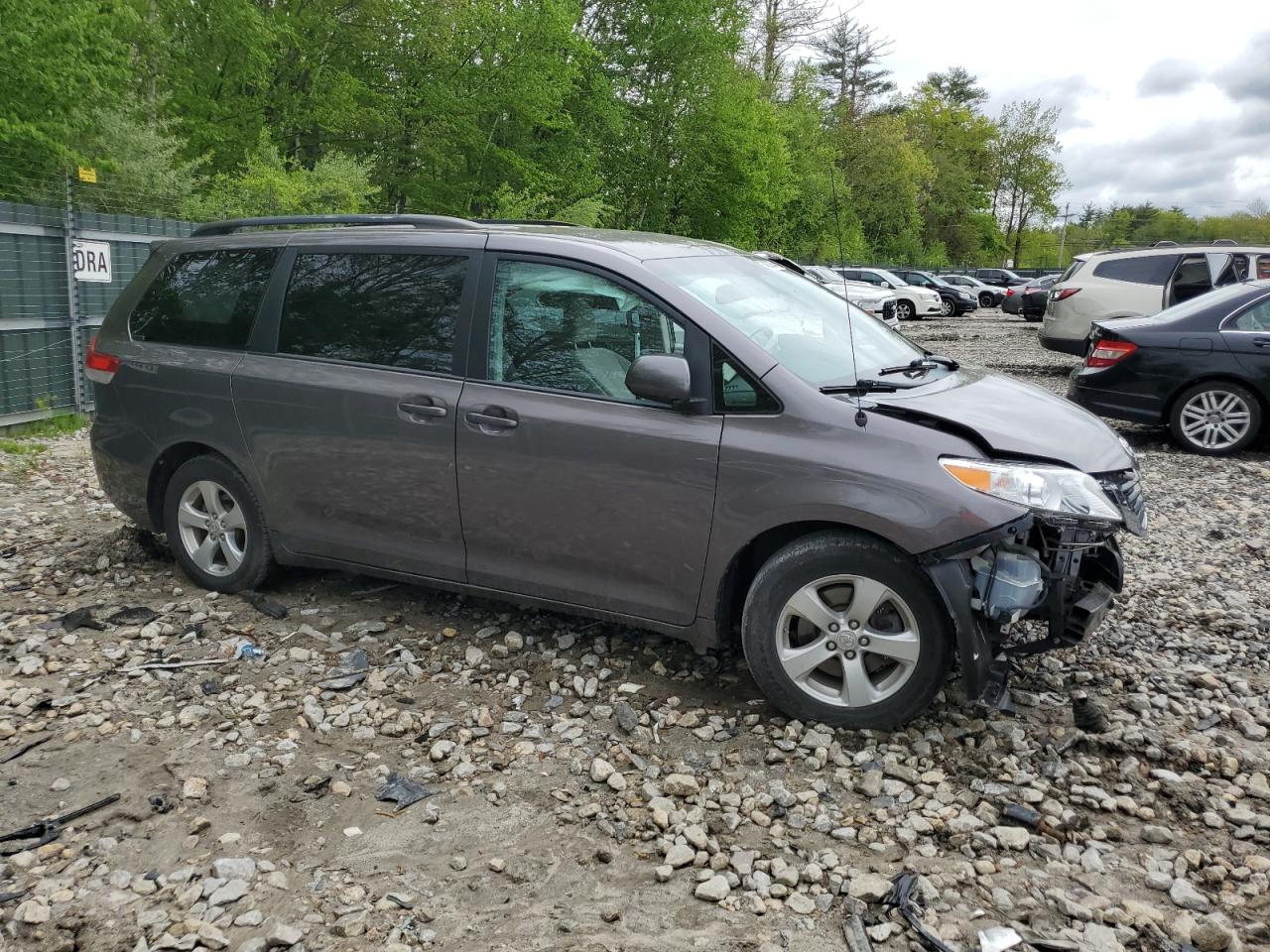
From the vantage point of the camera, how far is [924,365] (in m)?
4.57

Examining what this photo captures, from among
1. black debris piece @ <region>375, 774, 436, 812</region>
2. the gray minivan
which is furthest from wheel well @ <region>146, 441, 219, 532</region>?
black debris piece @ <region>375, 774, 436, 812</region>

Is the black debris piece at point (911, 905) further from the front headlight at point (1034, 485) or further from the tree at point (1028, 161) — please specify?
the tree at point (1028, 161)

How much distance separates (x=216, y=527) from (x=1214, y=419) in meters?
8.44

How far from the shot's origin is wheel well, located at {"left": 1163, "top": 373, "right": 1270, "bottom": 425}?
903 centimetres

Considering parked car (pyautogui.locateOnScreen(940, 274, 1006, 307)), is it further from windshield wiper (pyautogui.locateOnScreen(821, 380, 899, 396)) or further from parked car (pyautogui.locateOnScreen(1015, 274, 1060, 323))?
windshield wiper (pyautogui.locateOnScreen(821, 380, 899, 396))

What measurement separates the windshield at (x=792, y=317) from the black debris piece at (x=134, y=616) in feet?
9.83

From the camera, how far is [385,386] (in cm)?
449

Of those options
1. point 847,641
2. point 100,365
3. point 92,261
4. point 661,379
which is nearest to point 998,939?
point 847,641

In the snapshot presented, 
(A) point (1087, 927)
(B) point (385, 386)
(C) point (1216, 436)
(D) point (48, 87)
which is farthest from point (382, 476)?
(D) point (48, 87)

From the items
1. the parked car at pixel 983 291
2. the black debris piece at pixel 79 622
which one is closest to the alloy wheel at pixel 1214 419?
the black debris piece at pixel 79 622

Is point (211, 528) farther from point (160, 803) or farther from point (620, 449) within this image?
point (620, 449)

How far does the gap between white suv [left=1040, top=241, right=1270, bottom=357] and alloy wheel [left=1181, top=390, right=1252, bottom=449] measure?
173 inches

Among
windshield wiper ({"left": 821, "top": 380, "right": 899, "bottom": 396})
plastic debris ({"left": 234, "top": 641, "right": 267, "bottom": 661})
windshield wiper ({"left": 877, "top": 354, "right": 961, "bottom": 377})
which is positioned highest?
windshield wiper ({"left": 877, "top": 354, "right": 961, "bottom": 377})

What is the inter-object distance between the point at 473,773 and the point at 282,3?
2676 centimetres
